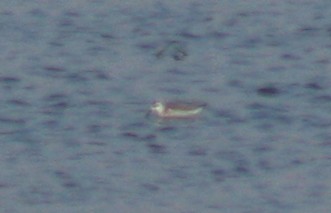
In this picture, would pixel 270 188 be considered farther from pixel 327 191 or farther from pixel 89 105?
pixel 89 105

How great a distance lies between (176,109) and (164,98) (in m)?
0.13

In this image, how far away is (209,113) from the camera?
5.98 m

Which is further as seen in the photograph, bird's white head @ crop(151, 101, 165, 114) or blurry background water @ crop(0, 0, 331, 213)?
bird's white head @ crop(151, 101, 165, 114)

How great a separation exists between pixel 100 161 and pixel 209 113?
522mm

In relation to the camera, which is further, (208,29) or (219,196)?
(208,29)

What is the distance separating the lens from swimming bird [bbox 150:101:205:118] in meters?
5.94

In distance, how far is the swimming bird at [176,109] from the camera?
5938 mm

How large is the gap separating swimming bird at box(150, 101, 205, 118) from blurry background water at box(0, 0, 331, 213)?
3cm

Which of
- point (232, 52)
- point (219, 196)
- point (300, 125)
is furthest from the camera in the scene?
point (232, 52)

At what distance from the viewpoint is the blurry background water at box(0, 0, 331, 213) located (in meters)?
5.41

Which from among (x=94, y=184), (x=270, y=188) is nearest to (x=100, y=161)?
(x=94, y=184)

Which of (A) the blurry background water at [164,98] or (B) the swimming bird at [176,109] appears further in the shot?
(B) the swimming bird at [176,109]

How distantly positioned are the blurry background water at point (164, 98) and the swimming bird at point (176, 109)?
0.11ft

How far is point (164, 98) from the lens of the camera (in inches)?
240
